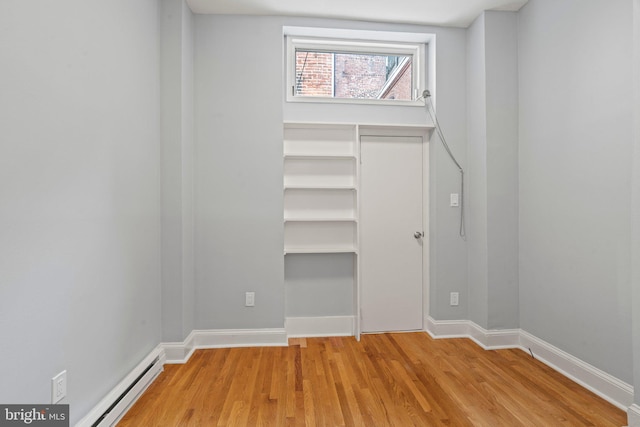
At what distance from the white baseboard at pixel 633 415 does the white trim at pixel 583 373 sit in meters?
0.20

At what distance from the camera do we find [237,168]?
9.24 ft

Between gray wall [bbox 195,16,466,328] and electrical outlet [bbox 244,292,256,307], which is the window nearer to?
gray wall [bbox 195,16,466,328]

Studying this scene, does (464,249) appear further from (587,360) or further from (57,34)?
(57,34)

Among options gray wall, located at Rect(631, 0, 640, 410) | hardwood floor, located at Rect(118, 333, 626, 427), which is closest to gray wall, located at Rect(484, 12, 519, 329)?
hardwood floor, located at Rect(118, 333, 626, 427)

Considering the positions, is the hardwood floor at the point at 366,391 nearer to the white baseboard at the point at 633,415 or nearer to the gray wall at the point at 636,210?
the white baseboard at the point at 633,415

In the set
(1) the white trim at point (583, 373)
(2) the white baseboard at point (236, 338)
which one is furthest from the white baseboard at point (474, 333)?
(2) the white baseboard at point (236, 338)

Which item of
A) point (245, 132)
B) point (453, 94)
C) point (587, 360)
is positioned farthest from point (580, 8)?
point (245, 132)

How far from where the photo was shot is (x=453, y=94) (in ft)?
10.0

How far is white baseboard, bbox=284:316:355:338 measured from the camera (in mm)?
3035

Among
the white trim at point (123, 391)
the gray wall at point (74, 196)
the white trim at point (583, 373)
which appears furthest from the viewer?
the white trim at point (583, 373)

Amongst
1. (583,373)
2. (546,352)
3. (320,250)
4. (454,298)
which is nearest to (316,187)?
(320,250)

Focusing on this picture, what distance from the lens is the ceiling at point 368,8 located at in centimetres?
264

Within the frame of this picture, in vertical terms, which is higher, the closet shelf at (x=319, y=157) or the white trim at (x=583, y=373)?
the closet shelf at (x=319, y=157)

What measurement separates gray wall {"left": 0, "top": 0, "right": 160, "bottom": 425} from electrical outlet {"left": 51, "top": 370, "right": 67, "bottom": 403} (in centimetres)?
3
